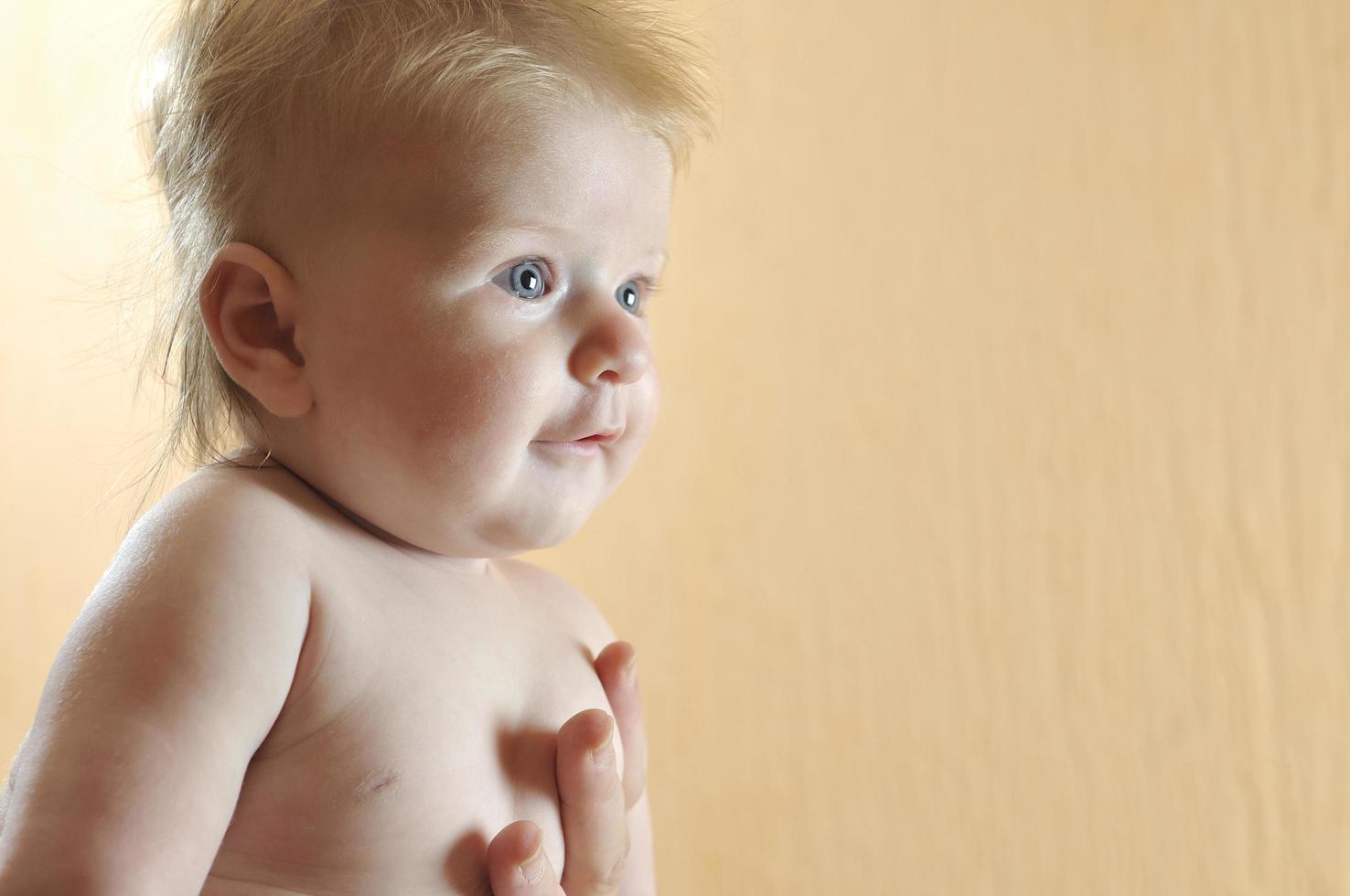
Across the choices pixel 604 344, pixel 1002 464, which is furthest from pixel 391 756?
pixel 1002 464

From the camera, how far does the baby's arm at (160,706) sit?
34 cm

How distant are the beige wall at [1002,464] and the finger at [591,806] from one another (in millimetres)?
266

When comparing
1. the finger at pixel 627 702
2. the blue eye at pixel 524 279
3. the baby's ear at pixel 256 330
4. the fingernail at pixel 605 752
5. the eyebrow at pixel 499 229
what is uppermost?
the eyebrow at pixel 499 229

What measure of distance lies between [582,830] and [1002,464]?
0.32 metres

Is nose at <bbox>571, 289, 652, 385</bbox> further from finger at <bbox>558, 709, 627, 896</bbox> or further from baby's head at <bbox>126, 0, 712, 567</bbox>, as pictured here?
finger at <bbox>558, 709, 627, 896</bbox>

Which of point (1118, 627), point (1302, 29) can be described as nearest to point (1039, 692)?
point (1118, 627)

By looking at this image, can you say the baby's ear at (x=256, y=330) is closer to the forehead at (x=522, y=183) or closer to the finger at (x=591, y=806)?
the forehead at (x=522, y=183)

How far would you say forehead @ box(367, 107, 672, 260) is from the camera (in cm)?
43

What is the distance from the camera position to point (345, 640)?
0.42 m

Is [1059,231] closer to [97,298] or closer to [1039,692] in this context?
[1039,692]

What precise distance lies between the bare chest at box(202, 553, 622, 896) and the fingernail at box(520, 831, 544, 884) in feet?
0.07

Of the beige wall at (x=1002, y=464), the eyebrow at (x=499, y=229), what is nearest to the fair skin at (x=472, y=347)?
the eyebrow at (x=499, y=229)

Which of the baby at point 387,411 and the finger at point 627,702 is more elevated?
the baby at point 387,411

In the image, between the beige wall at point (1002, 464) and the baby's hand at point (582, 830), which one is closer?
the baby's hand at point (582, 830)
